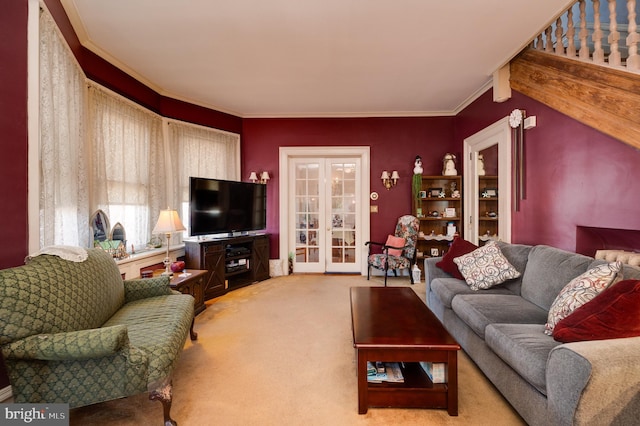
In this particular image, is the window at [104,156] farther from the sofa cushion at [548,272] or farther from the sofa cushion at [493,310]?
the sofa cushion at [548,272]

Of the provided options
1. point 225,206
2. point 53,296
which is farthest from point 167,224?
point 53,296

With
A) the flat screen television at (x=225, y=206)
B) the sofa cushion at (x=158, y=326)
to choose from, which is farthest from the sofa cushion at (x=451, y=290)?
the flat screen television at (x=225, y=206)

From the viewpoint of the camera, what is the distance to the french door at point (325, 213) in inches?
207

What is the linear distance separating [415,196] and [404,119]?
142cm

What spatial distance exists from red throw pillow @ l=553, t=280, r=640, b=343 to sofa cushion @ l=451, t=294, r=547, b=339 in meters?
0.49

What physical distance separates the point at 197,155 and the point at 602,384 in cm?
485

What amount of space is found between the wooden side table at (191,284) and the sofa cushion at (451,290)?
2.55 m

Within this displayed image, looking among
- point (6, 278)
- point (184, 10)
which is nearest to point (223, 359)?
point (6, 278)

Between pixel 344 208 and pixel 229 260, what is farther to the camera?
pixel 344 208

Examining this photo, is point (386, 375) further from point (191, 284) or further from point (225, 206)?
point (225, 206)

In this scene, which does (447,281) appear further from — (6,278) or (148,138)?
(148,138)

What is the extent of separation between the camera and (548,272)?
2.25 meters

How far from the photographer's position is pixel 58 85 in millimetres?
2232

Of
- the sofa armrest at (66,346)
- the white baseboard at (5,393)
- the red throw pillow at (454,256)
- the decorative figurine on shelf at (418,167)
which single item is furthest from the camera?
the decorative figurine on shelf at (418,167)
